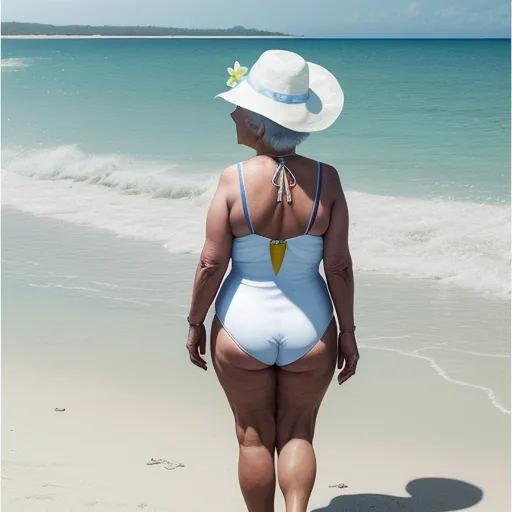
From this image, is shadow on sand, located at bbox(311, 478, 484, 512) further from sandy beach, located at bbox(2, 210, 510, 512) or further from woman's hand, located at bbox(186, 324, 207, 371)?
woman's hand, located at bbox(186, 324, 207, 371)

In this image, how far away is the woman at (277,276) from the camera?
12.1 ft

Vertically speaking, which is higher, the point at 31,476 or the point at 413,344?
the point at 413,344

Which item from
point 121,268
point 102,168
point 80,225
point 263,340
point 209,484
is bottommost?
point 209,484

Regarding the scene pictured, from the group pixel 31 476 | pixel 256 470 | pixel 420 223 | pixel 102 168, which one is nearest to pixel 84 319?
pixel 31 476

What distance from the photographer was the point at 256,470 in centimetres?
390

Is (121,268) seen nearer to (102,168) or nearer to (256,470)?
(256,470)

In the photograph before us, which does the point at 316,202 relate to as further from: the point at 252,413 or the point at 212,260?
the point at 252,413

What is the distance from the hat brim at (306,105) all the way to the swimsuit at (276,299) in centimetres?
16

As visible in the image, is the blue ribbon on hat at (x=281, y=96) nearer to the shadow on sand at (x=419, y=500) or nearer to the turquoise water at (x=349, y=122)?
the shadow on sand at (x=419, y=500)

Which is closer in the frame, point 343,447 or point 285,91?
point 285,91

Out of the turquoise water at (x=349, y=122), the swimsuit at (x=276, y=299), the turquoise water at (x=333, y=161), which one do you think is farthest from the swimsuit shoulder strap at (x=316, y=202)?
the turquoise water at (x=349, y=122)

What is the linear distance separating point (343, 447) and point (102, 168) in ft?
37.9

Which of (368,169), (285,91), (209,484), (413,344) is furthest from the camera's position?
(368,169)

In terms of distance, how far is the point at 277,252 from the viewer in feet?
12.2
